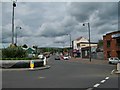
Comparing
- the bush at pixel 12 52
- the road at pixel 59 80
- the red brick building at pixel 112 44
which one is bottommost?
the road at pixel 59 80

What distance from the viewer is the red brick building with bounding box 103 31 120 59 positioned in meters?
74.8

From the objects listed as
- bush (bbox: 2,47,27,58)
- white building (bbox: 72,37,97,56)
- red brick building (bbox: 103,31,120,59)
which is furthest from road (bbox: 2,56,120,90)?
white building (bbox: 72,37,97,56)

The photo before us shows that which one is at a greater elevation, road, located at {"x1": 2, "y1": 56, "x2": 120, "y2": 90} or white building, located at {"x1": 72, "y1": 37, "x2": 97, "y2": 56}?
white building, located at {"x1": 72, "y1": 37, "x2": 97, "y2": 56}

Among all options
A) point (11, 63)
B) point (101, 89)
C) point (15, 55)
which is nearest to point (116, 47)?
point (15, 55)

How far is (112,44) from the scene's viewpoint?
254 ft

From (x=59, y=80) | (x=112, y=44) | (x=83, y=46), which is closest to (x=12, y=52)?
(x=59, y=80)

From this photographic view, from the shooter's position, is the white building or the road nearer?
the road

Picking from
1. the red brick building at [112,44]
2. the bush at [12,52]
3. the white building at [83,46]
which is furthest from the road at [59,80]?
the white building at [83,46]

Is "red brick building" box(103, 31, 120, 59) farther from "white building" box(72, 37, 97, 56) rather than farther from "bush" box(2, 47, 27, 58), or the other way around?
"bush" box(2, 47, 27, 58)

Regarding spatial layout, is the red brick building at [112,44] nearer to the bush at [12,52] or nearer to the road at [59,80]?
the bush at [12,52]

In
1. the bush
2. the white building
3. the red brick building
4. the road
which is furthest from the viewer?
the white building

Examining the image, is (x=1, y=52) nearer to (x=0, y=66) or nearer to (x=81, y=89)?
(x=0, y=66)

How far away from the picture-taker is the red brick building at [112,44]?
74.8m

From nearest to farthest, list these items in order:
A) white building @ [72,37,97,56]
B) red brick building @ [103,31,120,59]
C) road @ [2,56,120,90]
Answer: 1. road @ [2,56,120,90]
2. red brick building @ [103,31,120,59]
3. white building @ [72,37,97,56]
